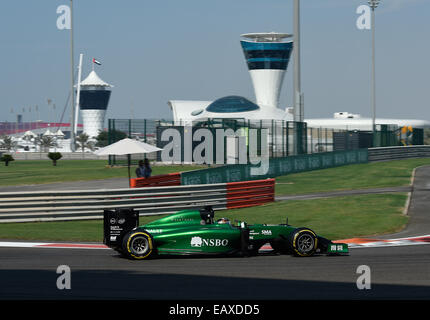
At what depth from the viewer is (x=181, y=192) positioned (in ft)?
67.3

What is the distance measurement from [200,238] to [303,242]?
1784mm

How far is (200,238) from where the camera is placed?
1180 cm

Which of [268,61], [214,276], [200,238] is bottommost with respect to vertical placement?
[214,276]

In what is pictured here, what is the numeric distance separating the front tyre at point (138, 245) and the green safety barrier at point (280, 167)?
13.6 meters

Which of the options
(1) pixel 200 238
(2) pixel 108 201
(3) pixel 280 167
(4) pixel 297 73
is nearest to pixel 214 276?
(1) pixel 200 238

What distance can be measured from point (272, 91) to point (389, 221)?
146670 millimetres

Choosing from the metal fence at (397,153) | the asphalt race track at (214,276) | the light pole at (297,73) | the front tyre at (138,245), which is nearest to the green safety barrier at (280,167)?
the metal fence at (397,153)

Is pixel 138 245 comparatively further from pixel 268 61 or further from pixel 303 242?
pixel 268 61

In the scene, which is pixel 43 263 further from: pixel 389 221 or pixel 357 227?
pixel 389 221

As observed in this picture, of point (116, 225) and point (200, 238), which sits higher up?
point (116, 225)

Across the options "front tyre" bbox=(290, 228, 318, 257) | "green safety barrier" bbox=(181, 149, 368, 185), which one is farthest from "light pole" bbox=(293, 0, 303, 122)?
"front tyre" bbox=(290, 228, 318, 257)

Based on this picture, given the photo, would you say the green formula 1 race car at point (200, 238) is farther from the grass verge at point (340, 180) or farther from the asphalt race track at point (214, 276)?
the grass verge at point (340, 180)

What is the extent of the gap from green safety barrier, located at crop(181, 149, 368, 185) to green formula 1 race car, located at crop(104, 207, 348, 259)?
13083 mm
